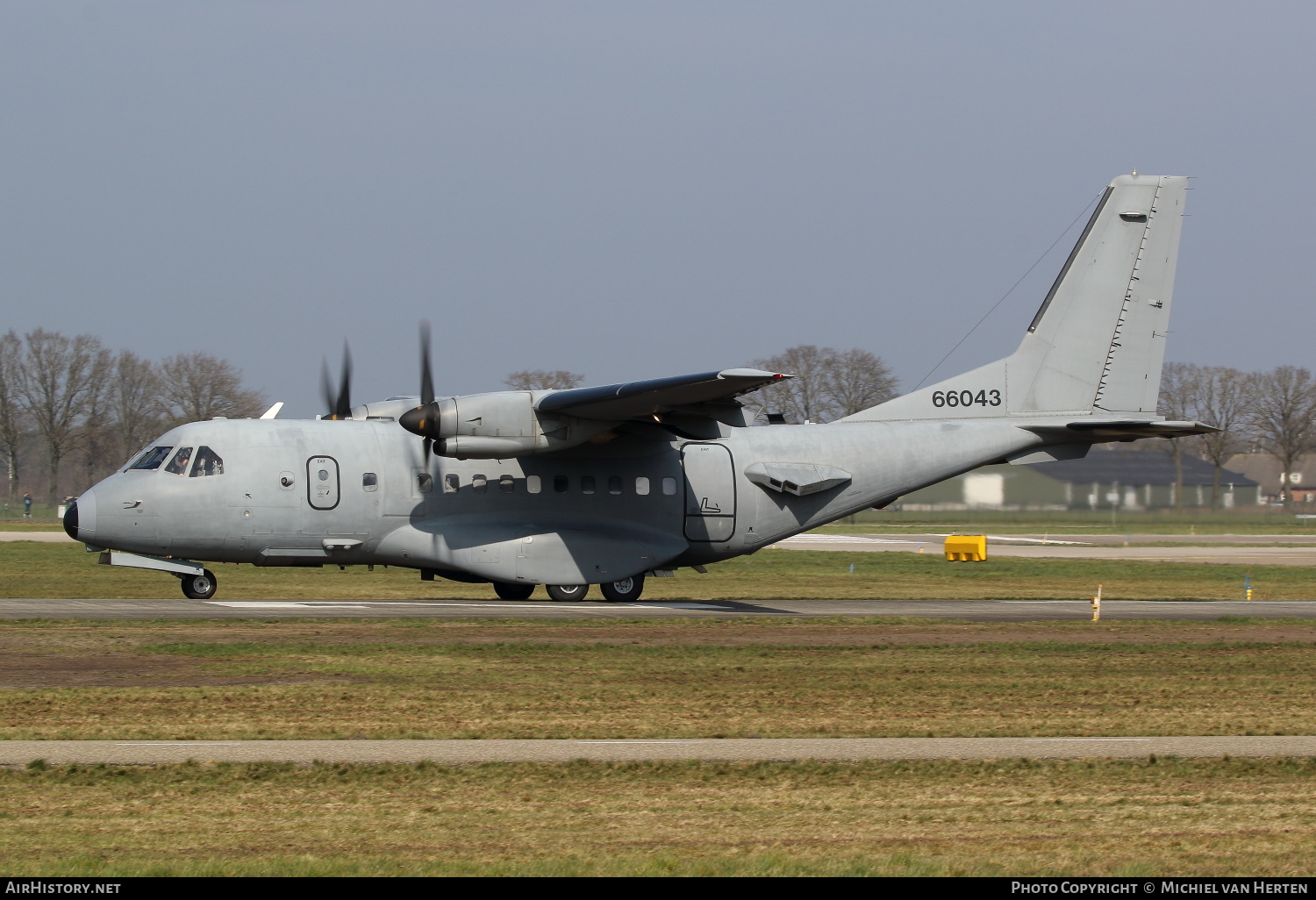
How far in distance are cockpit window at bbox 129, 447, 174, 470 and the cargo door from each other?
9.97 metres

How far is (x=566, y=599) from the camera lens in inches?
1078

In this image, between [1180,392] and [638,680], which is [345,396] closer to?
[638,680]

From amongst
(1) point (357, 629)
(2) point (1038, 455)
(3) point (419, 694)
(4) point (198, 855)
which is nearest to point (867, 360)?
(2) point (1038, 455)

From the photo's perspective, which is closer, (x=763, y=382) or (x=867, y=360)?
(x=763, y=382)

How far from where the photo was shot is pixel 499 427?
24.7 meters

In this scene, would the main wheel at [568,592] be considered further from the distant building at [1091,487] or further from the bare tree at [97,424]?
the bare tree at [97,424]

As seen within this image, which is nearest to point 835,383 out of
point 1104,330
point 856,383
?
point 856,383

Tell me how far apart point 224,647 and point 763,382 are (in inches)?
369

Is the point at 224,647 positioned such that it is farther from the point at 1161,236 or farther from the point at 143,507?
the point at 1161,236

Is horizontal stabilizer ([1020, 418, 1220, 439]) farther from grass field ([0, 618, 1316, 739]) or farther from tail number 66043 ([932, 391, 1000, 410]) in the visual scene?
grass field ([0, 618, 1316, 739])

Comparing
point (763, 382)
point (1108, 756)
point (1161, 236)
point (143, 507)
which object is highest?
point (1161, 236)

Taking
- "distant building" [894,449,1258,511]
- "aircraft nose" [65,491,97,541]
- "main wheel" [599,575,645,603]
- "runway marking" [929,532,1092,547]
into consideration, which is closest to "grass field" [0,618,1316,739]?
"aircraft nose" [65,491,97,541]
